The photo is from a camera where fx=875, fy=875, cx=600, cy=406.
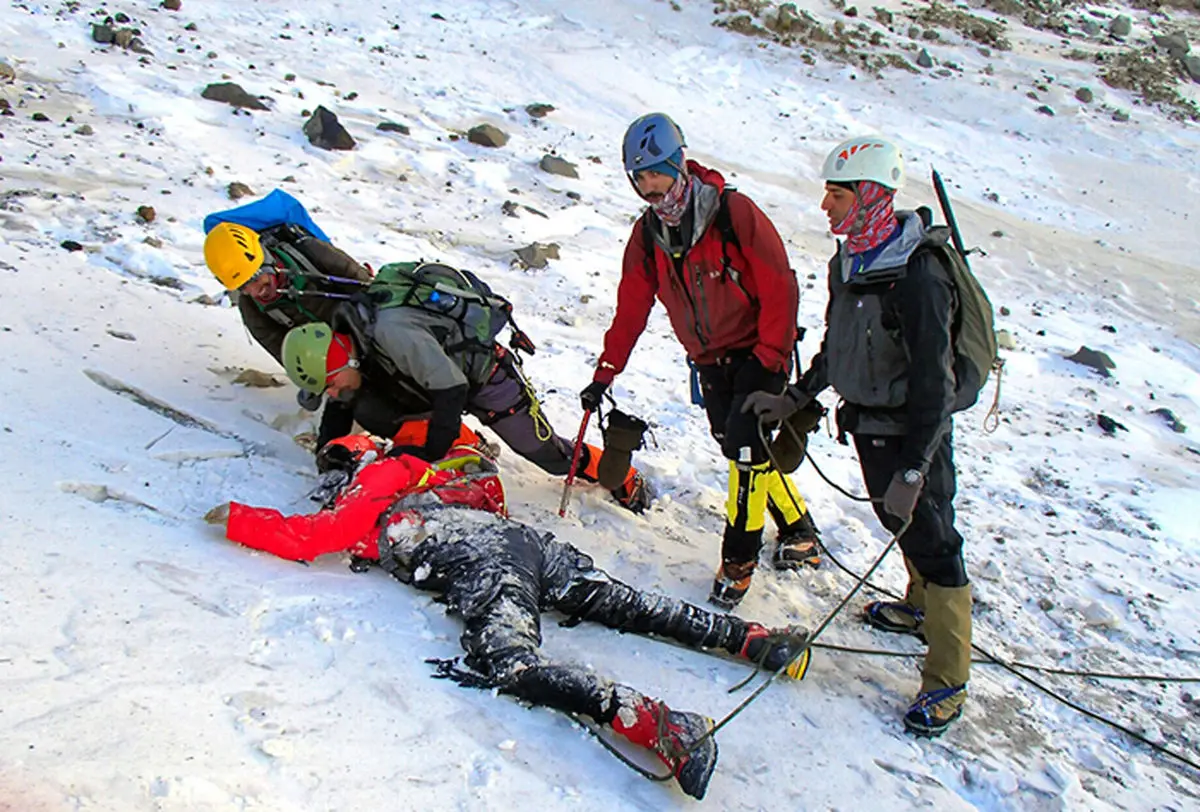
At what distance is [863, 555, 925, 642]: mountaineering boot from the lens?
14.5 feet

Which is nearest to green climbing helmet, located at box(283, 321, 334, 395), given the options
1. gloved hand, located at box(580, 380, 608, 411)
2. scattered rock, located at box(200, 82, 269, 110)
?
gloved hand, located at box(580, 380, 608, 411)

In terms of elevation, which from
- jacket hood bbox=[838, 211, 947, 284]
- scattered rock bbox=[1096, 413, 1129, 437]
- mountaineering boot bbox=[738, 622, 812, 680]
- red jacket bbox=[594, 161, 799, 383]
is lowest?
mountaineering boot bbox=[738, 622, 812, 680]

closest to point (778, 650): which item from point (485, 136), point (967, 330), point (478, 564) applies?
point (478, 564)

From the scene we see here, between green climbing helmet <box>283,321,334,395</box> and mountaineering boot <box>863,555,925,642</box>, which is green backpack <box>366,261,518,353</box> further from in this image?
mountaineering boot <box>863,555,925,642</box>

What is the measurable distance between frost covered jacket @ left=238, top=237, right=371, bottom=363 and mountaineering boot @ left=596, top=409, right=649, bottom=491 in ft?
5.54

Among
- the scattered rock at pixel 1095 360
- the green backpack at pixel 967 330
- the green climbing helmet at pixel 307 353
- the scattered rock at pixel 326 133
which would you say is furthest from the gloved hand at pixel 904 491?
the scattered rock at pixel 326 133

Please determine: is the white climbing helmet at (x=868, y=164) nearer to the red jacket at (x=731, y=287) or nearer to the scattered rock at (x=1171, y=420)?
the red jacket at (x=731, y=287)

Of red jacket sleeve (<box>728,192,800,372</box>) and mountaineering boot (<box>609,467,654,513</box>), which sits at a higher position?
red jacket sleeve (<box>728,192,800,372</box>)

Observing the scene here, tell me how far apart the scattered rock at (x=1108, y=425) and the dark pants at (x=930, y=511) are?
457 centimetres

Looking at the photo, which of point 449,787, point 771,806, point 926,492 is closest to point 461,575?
point 449,787

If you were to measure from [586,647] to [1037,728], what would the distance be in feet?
6.55

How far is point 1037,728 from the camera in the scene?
381cm

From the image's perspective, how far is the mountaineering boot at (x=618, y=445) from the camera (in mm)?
4934

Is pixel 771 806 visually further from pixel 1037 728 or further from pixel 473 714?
pixel 1037 728
